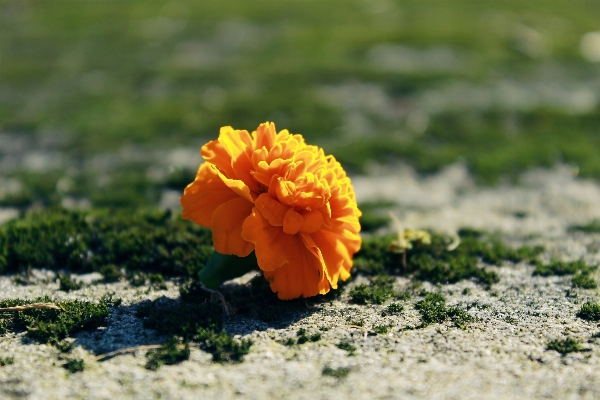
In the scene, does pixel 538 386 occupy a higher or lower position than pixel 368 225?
lower

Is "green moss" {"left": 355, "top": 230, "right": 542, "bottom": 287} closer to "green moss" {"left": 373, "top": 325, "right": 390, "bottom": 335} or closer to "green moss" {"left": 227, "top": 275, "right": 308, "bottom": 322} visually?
"green moss" {"left": 227, "top": 275, "right": 308, "bottom": 322}

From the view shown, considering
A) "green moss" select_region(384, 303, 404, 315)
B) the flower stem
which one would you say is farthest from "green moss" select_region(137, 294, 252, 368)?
"green moss" select_region(384, 303, 404, 315)

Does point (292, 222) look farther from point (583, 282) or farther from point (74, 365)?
point (583, 282)

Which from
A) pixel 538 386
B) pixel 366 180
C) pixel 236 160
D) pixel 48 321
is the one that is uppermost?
pixel 236 160

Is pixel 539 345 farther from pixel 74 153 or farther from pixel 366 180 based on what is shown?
pixel 74 153

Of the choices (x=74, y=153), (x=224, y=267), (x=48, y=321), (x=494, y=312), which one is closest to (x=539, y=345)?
(x=494, y=312)

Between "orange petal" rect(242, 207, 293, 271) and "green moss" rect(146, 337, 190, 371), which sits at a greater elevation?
"orange petal" rect(242, 207, 293, 271)
